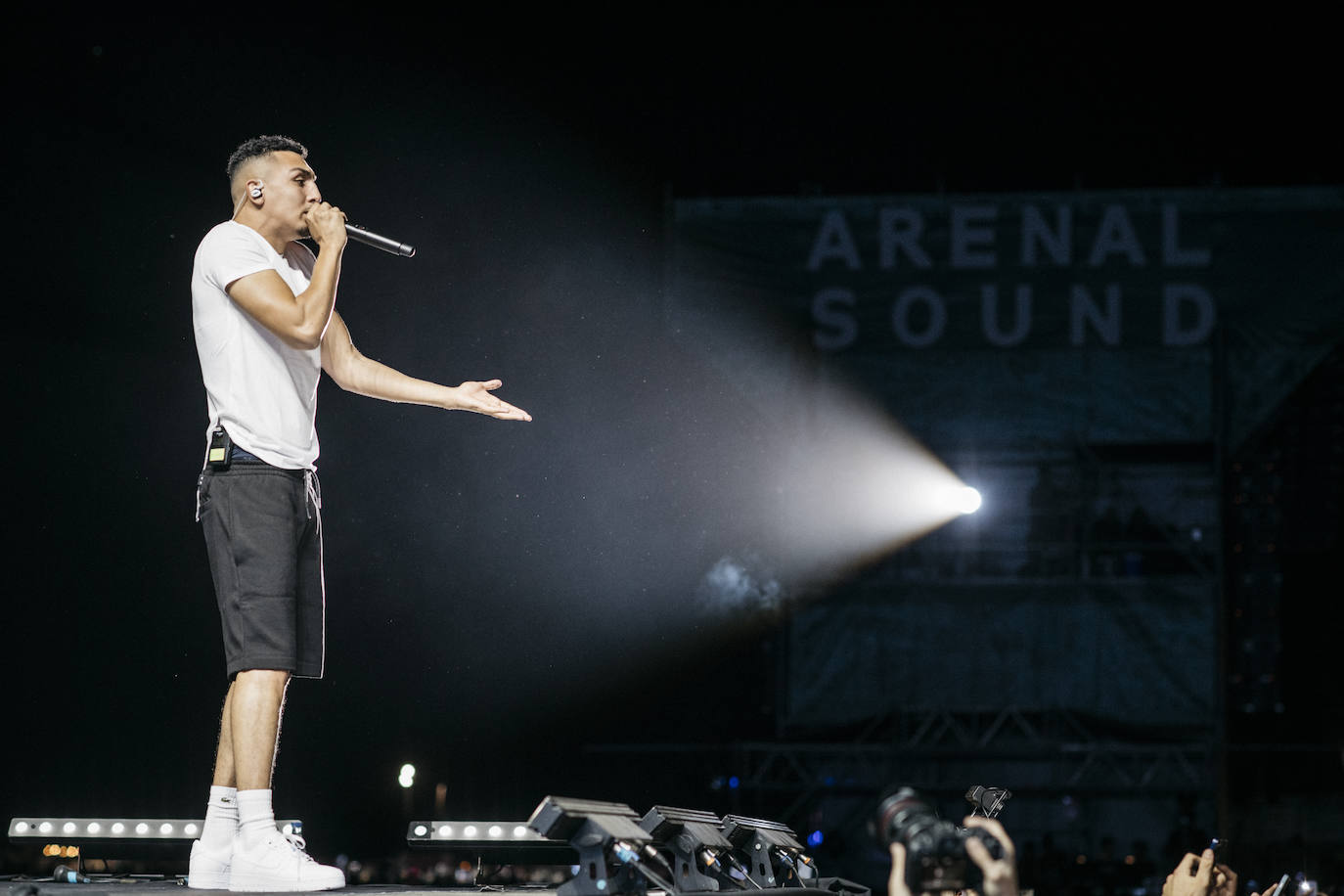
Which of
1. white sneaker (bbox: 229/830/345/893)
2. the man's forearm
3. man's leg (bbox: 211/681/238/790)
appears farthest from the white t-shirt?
white sneaker (bbox: 229/830/345/893)

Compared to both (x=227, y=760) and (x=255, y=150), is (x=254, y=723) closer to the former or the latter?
(x=227, y=760)

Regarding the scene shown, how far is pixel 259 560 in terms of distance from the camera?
312 centimetres

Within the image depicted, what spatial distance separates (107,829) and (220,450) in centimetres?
116

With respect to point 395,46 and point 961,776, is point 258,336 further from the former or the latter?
point 961,776

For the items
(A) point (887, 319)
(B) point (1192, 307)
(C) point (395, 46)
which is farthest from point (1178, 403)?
(C) point (395, 46)

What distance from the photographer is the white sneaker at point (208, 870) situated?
10.3 feet

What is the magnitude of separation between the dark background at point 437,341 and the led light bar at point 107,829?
2.42m

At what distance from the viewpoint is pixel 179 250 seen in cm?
606

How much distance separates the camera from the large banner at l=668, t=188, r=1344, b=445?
1225cm

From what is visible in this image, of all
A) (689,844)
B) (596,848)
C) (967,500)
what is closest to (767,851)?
(689,844)

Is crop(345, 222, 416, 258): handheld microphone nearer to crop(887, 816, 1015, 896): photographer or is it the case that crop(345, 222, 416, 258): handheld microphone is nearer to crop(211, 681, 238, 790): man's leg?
crop(211, 681, 238, 790): man's leg

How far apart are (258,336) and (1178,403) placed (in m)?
10.7

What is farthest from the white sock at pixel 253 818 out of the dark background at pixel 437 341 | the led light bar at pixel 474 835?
the dark background at pixel 437 341

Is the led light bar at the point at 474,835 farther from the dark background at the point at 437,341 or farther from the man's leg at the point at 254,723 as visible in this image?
the dark background at the point at 437,341
